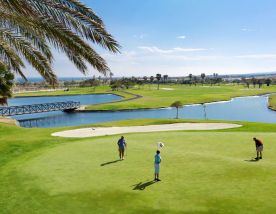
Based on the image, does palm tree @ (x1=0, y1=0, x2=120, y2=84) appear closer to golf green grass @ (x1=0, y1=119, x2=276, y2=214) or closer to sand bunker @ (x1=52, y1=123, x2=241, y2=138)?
golf green grass @ (x1=0, y1=119, x2=276, y2=214)

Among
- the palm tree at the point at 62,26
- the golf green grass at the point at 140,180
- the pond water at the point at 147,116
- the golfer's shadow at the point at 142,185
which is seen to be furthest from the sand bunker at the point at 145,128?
the pond water at the point at 147,116

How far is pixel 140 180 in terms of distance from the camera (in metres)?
17.6

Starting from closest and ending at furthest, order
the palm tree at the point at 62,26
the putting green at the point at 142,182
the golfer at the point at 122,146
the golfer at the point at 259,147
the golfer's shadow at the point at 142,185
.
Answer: the palm tree at the point at 62,26 < the putting green at the point at 142,182 < the golfer's shadow at the point at 142,185 < the golfer at the point at 259,147 < the golfer at the point at 122,146

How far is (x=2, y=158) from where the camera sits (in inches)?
998

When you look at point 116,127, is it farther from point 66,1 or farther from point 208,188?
point 66,1

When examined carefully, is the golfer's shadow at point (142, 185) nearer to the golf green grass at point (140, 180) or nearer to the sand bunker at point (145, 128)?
the golf green grass at point (140, 180)

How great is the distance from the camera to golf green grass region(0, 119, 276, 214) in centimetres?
1459

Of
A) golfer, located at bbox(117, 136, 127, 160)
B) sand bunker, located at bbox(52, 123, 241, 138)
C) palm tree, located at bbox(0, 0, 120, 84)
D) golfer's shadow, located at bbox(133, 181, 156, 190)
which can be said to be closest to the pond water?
sand bunker, located at bbox(52, 123, 241, 138)

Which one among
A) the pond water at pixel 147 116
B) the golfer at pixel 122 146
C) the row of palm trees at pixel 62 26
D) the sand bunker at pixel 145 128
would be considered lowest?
the pond water at pixel 147 116

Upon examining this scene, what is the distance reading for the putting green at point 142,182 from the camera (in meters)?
14.5

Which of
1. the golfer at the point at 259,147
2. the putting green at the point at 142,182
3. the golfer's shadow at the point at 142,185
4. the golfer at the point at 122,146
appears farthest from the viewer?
the golfer at the point at 122,146

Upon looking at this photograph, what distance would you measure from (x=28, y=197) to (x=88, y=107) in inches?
3579

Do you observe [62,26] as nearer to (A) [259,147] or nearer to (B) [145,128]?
(A) [259,147]

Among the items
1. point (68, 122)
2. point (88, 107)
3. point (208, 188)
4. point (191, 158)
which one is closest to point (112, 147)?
point (191, 158)
